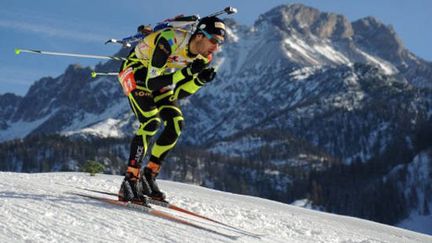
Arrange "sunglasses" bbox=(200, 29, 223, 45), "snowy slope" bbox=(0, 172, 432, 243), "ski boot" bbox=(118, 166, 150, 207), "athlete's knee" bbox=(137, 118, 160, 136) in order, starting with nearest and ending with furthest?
"snowy slope" bbox=(0, 172, 432, 243) < "ski boot" bbox=(118, 166, 150, 207) < "sunglasses" bbox=(200, 29, 223, 45) < "athlete's knee" bbox=(137, 118, 160, 136)

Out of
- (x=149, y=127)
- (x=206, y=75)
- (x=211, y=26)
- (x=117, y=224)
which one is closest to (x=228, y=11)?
(x=211, y=26)

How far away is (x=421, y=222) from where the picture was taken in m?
187

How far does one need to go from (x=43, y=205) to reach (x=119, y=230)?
1490mm

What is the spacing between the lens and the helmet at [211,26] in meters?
9.76

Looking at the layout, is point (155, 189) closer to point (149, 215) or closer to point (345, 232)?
point (149, 215)

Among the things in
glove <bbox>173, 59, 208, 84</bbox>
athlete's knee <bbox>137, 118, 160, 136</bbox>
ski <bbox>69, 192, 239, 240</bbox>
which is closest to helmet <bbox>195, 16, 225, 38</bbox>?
glove <bbox>173, 59, 208, 84</bbox>

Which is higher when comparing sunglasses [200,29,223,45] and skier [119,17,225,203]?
sunglasses [200,29,223,45]

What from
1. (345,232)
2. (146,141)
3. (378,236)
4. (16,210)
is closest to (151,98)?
(146,141)

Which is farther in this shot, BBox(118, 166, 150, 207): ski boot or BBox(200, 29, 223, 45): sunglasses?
BBox(200, 29, 223, 45): sunglasses

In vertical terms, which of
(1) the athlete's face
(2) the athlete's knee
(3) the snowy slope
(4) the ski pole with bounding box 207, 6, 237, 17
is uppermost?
(4) the ski pole with bounding box 207, 6, 237, 17

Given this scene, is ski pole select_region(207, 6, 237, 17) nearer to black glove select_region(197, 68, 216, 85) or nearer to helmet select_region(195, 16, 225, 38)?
helmet select_region(195, 16, 225, 38)

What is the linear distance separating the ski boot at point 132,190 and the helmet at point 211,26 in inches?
102

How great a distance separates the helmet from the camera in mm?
9758

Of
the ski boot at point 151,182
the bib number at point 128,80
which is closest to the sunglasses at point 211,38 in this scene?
the bib number at point 128,80
